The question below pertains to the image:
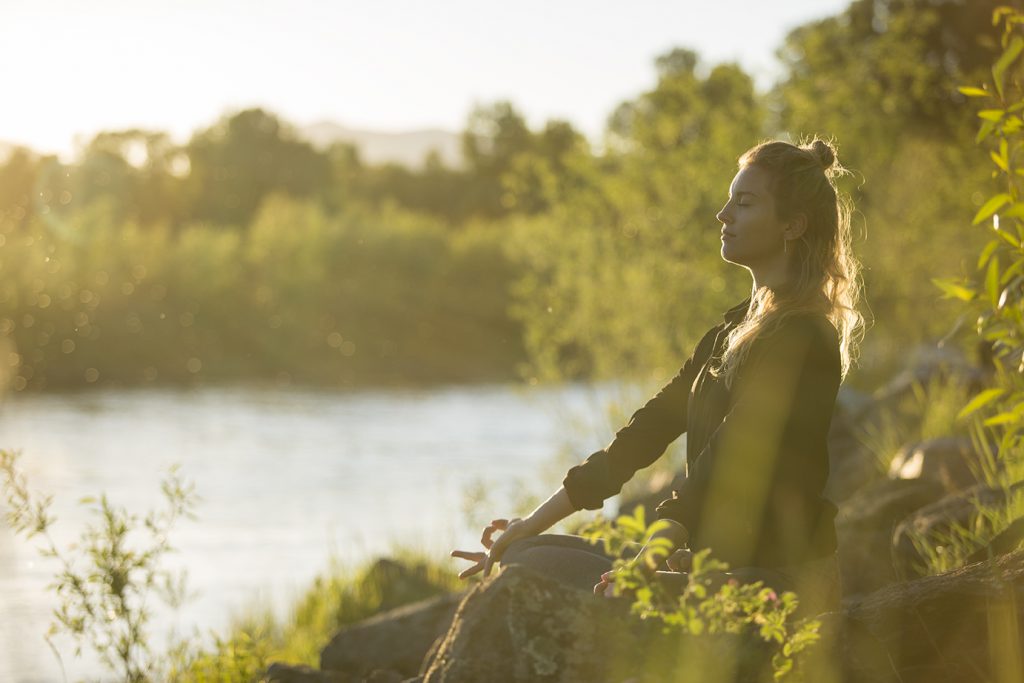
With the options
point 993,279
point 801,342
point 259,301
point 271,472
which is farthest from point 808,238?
point 259,301

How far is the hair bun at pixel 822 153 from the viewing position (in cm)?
343

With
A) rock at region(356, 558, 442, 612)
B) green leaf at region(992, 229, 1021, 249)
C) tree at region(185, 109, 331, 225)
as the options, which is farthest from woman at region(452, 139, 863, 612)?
tree at region(185, 109, 331, 225)

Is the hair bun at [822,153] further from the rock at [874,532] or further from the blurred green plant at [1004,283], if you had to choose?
the rock at [874,532]

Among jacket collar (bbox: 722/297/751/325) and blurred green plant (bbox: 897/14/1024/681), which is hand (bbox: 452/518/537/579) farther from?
blurred green plant (bbox: 897/14/1024/681)

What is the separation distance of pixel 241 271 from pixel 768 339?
132 feet

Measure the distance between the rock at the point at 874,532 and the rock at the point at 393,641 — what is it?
191 cm

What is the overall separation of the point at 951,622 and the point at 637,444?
1000 millimetres

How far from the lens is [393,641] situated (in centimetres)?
603

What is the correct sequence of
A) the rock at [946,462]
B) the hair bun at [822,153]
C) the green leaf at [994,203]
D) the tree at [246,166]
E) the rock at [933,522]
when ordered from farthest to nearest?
1. the tree at [246,166]
2. the rock at [946,462]
3. the rock at [933,522]
4. the hair bun at [822,153]
5. the green leaf at [994,203]

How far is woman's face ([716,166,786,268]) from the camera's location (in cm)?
339

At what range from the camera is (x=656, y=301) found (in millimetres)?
13367

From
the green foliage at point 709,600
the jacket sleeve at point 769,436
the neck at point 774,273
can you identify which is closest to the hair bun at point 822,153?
the neck at point 774,273

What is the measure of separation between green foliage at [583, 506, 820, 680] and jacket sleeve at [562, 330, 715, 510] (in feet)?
0.99

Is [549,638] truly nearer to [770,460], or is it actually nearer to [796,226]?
[770,460]
